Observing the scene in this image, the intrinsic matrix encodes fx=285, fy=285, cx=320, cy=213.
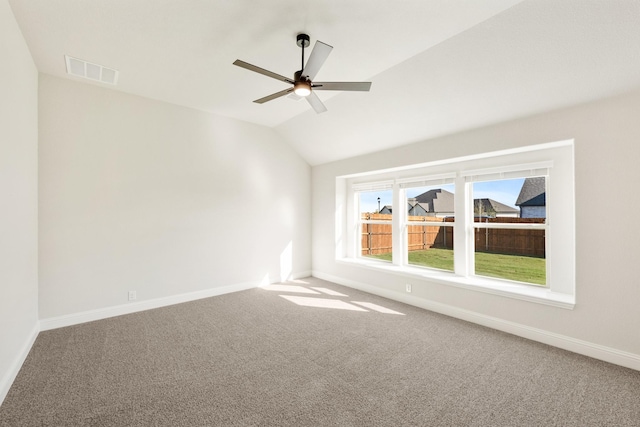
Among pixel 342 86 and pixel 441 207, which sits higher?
pixel 342 86

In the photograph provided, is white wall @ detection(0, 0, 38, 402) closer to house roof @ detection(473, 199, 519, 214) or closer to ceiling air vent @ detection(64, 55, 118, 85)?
ceiling air vent @ detection(64, 55, 118, 85)

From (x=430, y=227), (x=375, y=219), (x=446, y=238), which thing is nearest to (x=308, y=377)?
(x=446, y=238)

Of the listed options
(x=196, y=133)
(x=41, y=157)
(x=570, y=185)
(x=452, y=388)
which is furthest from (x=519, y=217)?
(x=41, y=157)

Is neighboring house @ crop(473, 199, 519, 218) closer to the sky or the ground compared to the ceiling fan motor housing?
closer to the ground

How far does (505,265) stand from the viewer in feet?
12.1

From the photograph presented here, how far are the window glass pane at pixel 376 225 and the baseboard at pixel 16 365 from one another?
4706mm

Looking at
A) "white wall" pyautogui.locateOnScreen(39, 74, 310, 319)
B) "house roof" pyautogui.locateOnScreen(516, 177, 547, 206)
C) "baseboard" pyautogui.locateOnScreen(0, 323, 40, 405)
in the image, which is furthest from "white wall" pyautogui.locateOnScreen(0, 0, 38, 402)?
"house roof" pyautogui.locateOnScreen(516, 177, 547, 206)

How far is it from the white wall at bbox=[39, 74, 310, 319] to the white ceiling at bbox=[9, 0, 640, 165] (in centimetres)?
51

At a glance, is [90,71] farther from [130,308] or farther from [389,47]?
[389,47]

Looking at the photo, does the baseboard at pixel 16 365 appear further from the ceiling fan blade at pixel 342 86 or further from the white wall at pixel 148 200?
the ceiling fan blade at pixel 342 86

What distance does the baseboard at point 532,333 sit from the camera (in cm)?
252

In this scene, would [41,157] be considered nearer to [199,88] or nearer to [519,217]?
[199,88]

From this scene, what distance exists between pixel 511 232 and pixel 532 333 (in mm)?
1208

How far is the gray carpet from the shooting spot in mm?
1892
